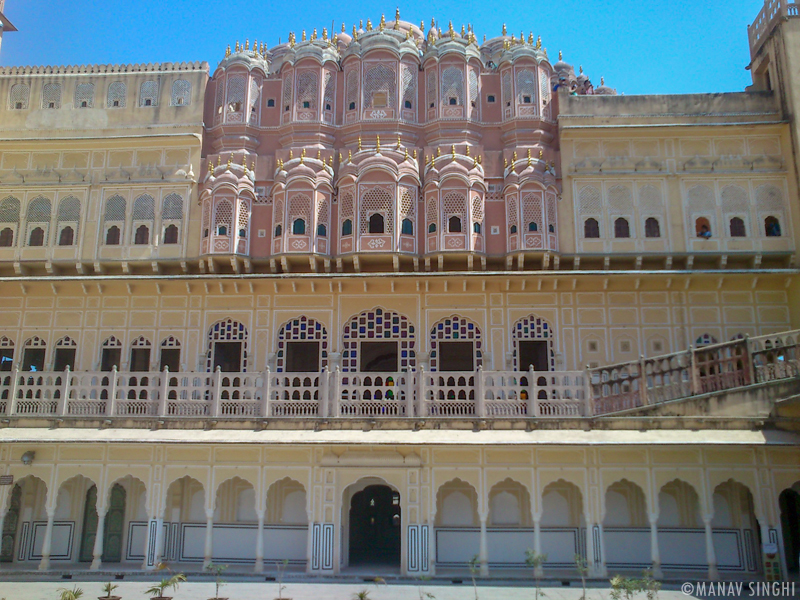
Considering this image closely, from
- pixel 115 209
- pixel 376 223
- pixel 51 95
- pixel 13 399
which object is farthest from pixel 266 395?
pixel 51 95

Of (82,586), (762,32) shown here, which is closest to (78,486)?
(82,586)

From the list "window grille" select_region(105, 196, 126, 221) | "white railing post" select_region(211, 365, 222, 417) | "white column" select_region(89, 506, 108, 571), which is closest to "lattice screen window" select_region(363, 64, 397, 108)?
"window grille" select_region(105, 196, 126, 221)

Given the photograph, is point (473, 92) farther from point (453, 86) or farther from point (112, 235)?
point (112, 235)

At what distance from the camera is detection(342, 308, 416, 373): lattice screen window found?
60.2 feet

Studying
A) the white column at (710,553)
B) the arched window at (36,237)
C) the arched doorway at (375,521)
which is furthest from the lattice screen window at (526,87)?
the arched window at (36,237)

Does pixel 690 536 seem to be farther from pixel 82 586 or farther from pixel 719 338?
pixel 82 586

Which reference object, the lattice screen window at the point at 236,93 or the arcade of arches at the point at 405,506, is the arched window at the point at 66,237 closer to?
the lattice screen window at the point at 236,93

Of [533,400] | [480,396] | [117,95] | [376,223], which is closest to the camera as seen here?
[533,400]

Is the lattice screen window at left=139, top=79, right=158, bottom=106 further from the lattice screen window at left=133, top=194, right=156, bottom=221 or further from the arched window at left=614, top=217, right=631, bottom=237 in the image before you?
the arched window at left=614, top=217, right=631, bottom=237

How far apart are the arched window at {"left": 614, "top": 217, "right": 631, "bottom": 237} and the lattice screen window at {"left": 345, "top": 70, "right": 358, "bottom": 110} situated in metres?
8.10

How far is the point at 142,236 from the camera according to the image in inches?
778

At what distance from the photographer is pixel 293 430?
1469cm

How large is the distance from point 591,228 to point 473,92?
529 centimetres

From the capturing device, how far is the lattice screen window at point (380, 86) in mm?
20438
